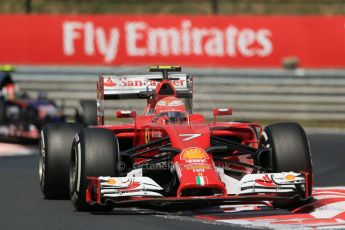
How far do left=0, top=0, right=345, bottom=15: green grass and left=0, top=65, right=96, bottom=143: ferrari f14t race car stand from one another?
10725 millimetres

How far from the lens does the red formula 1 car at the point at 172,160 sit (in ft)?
33.9

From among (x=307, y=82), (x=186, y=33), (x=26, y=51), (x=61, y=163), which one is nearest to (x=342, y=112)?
(x=307, y=82)

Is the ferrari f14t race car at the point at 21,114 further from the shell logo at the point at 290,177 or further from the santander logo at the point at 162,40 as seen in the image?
the shell logo at the point at 290,177

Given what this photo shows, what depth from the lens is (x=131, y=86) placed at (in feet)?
43.3

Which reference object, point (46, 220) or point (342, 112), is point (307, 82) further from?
point (46, 220)

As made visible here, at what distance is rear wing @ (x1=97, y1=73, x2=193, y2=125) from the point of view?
42.9 feet

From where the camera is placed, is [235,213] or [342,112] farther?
[342,112]

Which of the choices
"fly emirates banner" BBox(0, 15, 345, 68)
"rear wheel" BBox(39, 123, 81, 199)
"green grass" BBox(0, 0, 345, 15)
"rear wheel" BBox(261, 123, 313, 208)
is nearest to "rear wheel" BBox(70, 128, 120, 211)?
"rear wheel" BBox(39, 123, 81, 199)

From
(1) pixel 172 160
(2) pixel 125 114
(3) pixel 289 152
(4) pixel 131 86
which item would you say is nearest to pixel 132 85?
(4) pixel 131 86

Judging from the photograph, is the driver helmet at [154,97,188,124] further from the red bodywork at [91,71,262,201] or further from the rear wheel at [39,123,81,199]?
the rear wheel at [39,123,81,199]

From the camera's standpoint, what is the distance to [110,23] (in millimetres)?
24734

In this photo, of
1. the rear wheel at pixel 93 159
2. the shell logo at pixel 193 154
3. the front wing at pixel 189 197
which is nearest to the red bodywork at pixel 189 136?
the shell logo at pixel 193 154

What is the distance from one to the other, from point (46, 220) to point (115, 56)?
1435cm

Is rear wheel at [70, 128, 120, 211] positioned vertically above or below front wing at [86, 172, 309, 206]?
above
